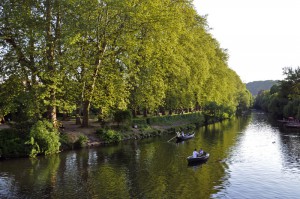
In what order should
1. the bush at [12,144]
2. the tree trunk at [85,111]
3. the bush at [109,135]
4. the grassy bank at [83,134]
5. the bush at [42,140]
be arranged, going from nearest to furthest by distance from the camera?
the bush at [12,144] < the grassy bank at [83,134] < the bush at [42,140] < the bush at [109,135] < the tree trunk at [85,111]

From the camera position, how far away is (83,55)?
48875 mm

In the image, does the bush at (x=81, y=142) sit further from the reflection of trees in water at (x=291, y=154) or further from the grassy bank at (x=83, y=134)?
the reflection of trees in water at (x=291, y=154)

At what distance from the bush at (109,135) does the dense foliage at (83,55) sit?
2.77m

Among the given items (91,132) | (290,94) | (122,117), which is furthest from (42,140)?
(290,94)

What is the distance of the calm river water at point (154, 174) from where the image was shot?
25375mm

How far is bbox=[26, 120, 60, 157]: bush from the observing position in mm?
39156

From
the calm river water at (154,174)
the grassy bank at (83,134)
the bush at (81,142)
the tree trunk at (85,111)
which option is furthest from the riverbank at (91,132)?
the calm river water at (154,174)

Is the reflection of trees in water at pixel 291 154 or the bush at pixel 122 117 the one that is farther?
the bush at pixel 122 117

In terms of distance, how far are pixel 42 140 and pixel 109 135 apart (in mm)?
13056

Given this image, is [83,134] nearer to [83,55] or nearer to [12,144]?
[83,55]

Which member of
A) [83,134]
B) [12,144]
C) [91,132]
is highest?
[91,132]

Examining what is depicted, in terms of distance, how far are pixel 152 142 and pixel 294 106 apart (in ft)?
193

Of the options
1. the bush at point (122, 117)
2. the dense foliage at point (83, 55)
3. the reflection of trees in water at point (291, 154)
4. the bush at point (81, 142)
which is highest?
the dense foliage at point (83, 55)

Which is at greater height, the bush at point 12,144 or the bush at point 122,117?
the bush at point 122,117
